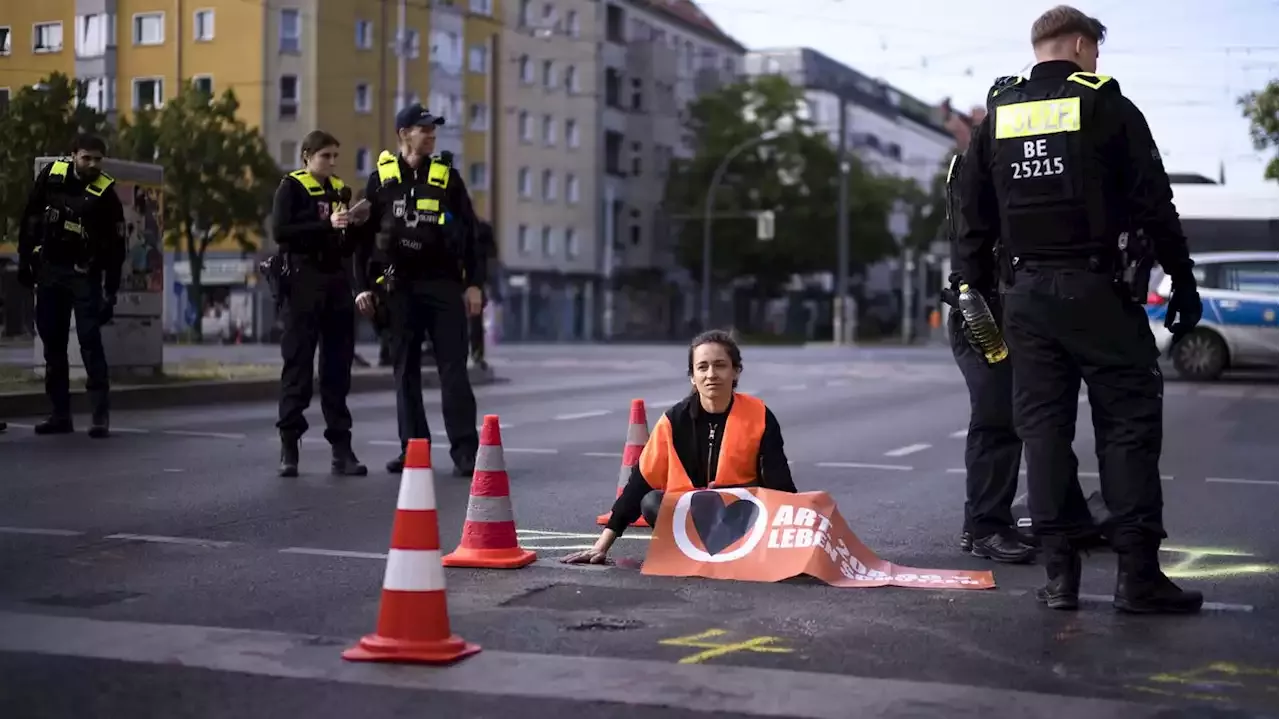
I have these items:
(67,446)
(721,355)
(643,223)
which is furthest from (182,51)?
(643,223)

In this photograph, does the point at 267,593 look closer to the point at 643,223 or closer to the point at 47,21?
the point at 47,21

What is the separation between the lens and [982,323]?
24.1 feet

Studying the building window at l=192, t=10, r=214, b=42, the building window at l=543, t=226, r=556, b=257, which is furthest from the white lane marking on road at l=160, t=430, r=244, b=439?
the building window at l=543, t=226, r=556, b=257

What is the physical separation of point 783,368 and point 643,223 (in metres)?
56.3

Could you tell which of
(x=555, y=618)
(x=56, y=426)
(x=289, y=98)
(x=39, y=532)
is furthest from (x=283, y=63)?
(x=555, y=618)

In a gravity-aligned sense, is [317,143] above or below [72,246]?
above

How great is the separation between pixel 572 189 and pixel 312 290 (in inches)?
2965

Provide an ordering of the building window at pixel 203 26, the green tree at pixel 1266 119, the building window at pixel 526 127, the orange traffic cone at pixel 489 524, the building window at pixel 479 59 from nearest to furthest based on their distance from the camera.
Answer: the orange traffic cone at pixel 489 524 → the building window at pixel 203 26 → the green tree at pixel 1266 119 → the building window at pixel 479 59 → the building window at pixel 526 127

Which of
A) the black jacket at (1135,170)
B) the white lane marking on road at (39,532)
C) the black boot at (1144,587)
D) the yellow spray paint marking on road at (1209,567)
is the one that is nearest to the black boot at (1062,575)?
the black boot at (1144,587)

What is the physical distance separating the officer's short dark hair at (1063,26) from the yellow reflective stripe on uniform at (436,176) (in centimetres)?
493

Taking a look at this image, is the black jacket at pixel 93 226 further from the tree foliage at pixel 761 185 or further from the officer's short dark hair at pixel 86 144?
the tree foliage at pixel 761 185

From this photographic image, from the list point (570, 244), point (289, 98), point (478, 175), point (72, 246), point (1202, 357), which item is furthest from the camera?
point (570, 244)

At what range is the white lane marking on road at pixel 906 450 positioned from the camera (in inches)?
559

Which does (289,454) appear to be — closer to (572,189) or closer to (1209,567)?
(1209,567)
